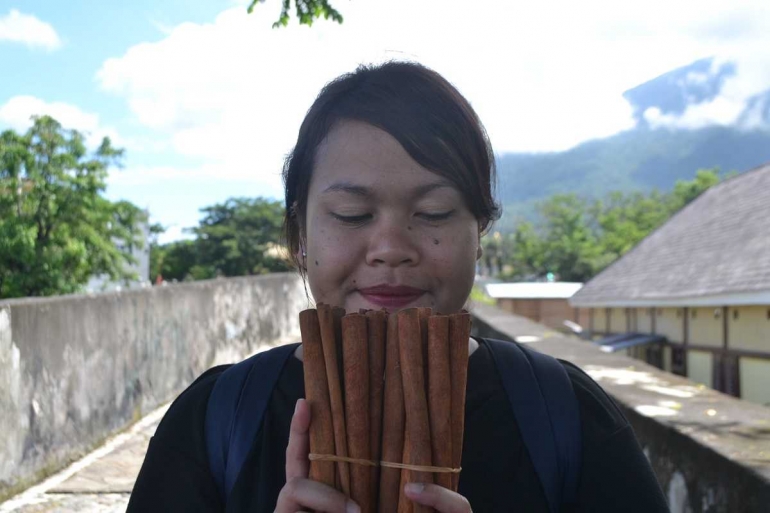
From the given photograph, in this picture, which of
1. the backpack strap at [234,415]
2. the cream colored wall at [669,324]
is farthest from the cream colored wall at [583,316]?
the backpack strap at [234,415]

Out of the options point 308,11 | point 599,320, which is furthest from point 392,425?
point 599,320

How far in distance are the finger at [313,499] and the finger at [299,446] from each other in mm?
32

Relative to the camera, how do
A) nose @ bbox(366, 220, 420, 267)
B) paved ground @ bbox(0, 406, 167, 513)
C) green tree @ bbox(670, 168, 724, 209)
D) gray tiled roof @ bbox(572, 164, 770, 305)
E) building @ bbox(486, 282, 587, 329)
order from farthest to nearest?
green tree @ bbox(670, 168, 724, 209) < building @ bbox(486, 282, 587, 329) < gray tiled roof @ bbox(572, 164, 770, 305) < paved ground @ bbox(0, 406, 167, 513) < nose @ bbox(366, 220, 420, 267)

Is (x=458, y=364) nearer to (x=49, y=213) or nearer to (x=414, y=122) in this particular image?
(x=414, y=122)

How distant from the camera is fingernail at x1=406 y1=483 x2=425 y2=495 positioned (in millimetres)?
1062

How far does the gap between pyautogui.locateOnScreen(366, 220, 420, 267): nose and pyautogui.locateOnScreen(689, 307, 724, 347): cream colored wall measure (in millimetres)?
14543

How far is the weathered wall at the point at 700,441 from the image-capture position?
2.19m

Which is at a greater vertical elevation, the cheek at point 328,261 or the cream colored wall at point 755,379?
the cheek at point 328,261

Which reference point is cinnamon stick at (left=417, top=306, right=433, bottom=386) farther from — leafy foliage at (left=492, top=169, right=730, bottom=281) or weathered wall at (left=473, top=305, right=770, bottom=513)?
leafy foliage at (left=492, top=169, right=730, bottom=281)

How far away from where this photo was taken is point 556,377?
1.41m

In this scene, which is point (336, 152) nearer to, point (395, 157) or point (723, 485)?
point (395, 157)

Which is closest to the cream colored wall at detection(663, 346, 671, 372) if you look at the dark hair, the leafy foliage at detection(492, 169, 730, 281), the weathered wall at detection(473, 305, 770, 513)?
the weathered wall at detection(473, 305, 770, 513)

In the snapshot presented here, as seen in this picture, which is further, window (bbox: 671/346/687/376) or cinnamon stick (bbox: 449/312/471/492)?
window (bbox: 671/346/687/376)

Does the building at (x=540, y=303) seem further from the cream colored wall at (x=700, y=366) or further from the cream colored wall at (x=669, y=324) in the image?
the cream colored wall at (x=700, y=366)
